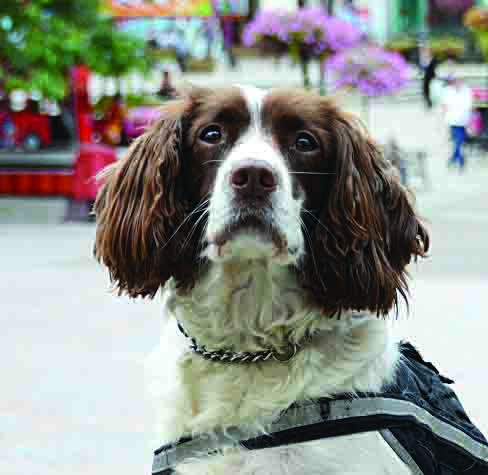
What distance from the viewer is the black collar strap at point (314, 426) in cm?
355

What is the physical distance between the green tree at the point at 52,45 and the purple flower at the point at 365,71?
323 centimetres

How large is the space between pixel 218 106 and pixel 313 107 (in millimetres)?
269

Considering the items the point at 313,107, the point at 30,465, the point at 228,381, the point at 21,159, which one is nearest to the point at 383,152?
the point at 313,107

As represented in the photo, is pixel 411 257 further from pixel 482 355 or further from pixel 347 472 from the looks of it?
pixel 482 355

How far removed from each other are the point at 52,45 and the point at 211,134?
13568 mm

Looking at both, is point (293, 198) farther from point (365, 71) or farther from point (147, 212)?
point (365, 71)

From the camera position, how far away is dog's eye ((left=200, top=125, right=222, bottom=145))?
3.65 meters

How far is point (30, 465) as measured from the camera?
6133 millimetres

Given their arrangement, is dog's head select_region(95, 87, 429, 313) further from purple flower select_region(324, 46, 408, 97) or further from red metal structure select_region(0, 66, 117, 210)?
purple flower select_region(324, 46, 408, 97)

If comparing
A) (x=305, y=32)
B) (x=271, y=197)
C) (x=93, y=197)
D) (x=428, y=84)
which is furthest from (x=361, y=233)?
(x=428, y=84)

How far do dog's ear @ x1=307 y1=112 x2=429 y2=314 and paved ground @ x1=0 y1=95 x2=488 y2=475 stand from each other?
259cm

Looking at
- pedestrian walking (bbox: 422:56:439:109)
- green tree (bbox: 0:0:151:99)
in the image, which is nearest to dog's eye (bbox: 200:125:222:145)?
green tree (bbox: 0:0:151:99)

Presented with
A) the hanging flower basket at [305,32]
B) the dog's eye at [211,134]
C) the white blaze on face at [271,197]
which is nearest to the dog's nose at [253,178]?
the white blaze on face at [271,197]

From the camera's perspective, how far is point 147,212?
369 centimetres
